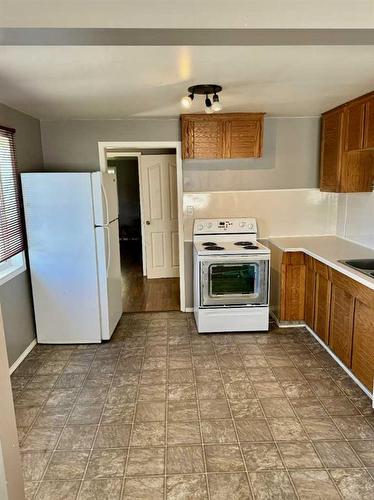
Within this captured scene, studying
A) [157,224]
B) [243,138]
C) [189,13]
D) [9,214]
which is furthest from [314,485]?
[157,224]

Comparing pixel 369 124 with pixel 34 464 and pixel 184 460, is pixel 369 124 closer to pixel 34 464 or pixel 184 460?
pixel 184 460

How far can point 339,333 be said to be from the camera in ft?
9.84

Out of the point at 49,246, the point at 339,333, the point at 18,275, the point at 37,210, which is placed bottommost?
the point at 339,333

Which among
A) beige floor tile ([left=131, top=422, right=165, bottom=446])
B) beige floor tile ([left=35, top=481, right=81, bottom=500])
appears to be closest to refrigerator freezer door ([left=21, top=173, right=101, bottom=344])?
beige floor tile ([left=131, top=422, right=165, bottom=446])

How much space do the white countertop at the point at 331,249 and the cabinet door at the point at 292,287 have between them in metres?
0.12

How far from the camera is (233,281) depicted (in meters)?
3.74

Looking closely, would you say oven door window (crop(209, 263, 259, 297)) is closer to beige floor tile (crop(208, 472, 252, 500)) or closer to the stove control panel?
the stove control panel

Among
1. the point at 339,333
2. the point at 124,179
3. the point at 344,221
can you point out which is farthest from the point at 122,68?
the point at 124,179

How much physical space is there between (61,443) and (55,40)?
2.22 metres

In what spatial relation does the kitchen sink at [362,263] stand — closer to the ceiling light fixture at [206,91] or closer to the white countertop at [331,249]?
the white countertop at [331,249]

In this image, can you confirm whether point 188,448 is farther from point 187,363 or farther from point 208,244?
point 208,244

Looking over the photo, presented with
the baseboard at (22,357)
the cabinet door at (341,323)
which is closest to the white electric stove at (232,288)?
the cabinet door at (341,323)

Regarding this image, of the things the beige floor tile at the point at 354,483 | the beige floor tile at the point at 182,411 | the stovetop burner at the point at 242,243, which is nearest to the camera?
the beige floor tile at the point at 354,483

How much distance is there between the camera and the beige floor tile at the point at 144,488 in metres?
1.82
